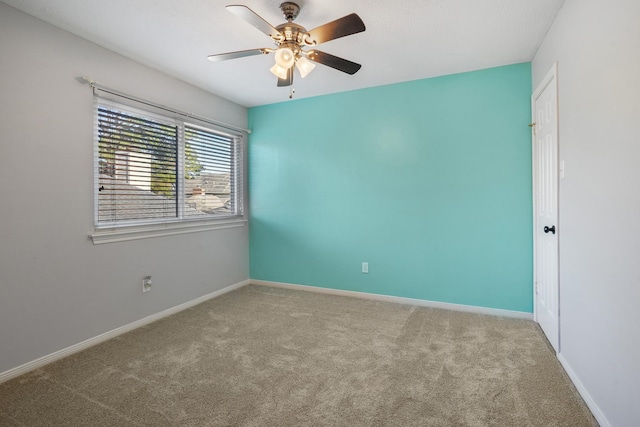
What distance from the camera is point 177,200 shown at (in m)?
3.49

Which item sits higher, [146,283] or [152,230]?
[152,230]

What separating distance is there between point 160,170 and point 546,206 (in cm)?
354

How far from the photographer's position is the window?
110 inches

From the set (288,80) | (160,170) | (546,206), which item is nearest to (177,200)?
(160,170)

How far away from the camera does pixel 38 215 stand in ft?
7.56

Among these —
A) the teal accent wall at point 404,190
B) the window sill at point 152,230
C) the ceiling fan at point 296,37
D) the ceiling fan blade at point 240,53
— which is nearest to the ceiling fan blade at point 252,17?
the ceiling fan at point 296,37

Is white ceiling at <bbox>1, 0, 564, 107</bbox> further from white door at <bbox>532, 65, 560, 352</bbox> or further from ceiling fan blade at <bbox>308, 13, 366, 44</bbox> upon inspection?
white door at <bbox>532, 65, 560, 352</bbox>

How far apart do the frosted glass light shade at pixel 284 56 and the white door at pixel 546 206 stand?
1846 millimetres

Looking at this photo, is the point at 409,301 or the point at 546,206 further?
the point at 409,301

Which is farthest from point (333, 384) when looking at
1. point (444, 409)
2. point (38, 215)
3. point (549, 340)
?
point (38, 215)

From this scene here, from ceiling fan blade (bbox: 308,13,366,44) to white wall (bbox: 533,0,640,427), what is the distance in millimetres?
1188

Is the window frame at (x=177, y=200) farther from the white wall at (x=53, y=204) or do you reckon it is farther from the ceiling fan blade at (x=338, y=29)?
the ceiling fan blade at (x=338, y=29)

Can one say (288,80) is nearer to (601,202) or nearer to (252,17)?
(252,17)

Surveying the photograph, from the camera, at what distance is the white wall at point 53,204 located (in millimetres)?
2154
